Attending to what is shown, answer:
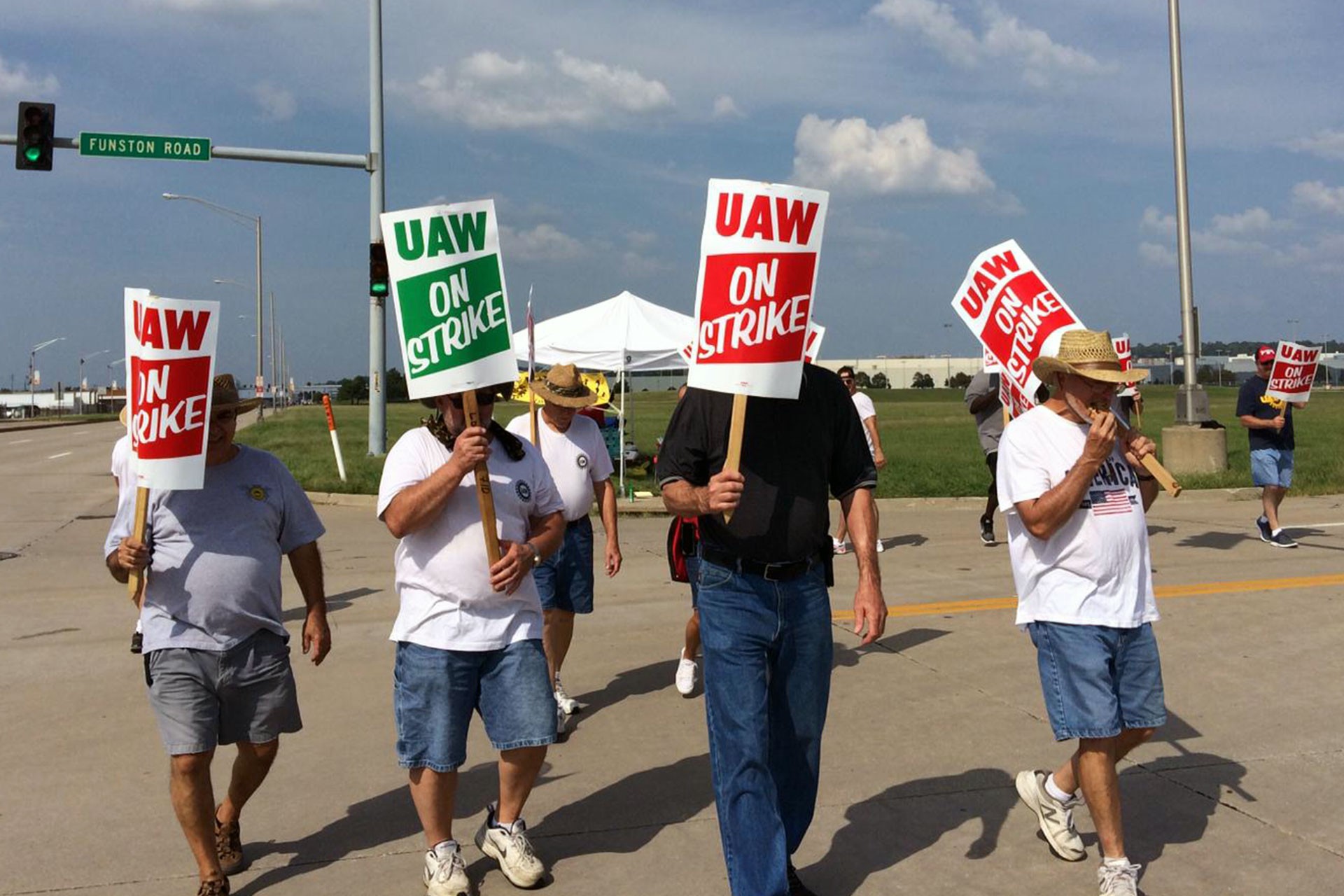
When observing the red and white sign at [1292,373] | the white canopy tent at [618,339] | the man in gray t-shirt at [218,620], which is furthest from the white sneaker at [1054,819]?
the white canopy tent at [618,339]

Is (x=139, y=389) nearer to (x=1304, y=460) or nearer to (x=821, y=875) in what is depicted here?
(x=821, y=875)

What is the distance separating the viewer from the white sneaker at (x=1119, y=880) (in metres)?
4.29

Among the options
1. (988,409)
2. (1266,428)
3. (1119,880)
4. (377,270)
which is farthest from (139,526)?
(377,270)

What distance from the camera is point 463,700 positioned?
452cm

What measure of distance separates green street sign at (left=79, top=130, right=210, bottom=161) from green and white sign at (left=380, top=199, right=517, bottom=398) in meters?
19.9

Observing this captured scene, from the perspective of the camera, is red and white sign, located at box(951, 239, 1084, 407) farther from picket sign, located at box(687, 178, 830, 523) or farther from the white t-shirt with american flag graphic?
picket sign, located at box(687, 178, 830, 523)

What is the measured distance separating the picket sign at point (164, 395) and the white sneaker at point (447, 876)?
54.6 inches

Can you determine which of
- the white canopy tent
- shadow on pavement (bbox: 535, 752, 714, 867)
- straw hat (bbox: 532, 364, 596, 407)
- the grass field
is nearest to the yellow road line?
straw hat (bbox: 532, 364, 596, 407)

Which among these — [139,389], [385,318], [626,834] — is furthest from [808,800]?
[385,318]

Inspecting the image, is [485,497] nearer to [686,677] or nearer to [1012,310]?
[686,677]

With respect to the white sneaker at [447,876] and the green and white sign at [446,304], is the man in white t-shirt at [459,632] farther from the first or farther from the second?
the green and white sign at [446,304]

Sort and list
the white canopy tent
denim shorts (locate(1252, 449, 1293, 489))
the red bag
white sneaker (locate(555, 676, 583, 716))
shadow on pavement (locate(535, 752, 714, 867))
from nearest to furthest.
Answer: the red bag → shadow on pavement (locate(535, 752, 714, 867)) → white sneaker (locate(555, 676, 583, 716)) → denim shorts (locate(1252, 449, 1293, 489)) → the white canopy tent

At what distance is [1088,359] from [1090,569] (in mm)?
721

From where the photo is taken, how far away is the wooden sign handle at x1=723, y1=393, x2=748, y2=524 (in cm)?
402
